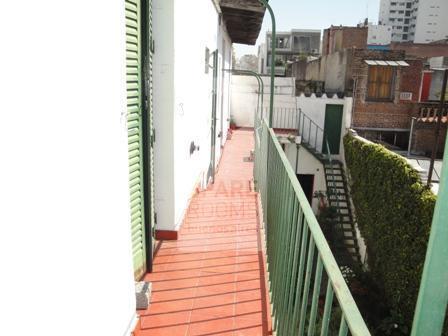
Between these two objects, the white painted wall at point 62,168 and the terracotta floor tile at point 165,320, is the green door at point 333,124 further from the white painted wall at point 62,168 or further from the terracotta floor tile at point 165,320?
the white painted wall at point 62,168

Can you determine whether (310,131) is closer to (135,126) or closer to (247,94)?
(247,94)

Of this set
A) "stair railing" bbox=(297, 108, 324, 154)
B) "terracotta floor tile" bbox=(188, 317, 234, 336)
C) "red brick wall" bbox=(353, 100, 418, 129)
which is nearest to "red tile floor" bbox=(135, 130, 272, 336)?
"terracotta floor tile" bbox=(188, 317, 234, 336)

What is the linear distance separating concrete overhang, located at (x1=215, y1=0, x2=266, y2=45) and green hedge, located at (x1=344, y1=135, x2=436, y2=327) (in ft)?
16.6

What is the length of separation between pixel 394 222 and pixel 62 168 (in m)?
9.12

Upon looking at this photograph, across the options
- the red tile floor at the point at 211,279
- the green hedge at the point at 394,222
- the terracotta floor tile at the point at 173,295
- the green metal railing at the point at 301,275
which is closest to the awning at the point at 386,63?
the green hedge at the point at 394,222

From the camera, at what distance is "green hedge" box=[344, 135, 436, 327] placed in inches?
315

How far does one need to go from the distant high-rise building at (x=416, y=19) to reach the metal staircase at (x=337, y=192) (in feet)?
162

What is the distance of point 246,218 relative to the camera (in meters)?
5.09

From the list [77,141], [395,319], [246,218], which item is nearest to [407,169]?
[395,319]

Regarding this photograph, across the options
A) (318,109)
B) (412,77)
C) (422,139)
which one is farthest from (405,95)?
(318,109)

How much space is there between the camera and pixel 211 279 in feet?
11.5

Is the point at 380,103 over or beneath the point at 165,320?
over

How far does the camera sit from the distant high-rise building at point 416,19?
63.5 metres

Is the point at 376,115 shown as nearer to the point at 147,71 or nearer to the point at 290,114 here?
the point at 290,114
